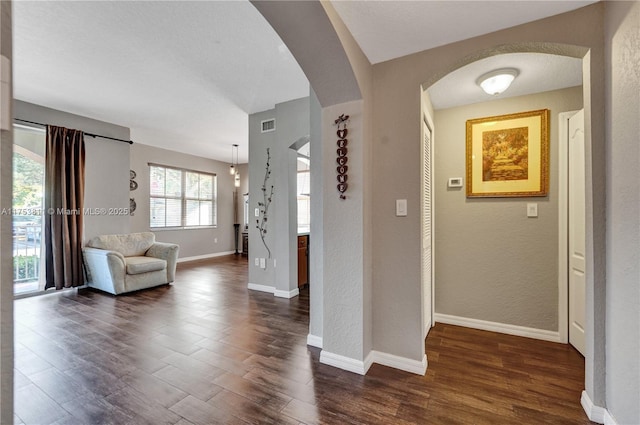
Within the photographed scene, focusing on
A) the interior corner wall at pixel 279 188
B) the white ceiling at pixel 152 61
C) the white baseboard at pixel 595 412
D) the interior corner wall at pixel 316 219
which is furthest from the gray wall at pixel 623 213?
the interior corner wall at pixel 279 188

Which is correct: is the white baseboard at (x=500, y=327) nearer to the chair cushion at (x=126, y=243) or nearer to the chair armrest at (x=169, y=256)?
the chair armrest at (x=169, y=256)

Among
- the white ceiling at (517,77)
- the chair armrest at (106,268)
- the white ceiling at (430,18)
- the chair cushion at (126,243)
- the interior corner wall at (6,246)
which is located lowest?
the chair armrest at (106,268)

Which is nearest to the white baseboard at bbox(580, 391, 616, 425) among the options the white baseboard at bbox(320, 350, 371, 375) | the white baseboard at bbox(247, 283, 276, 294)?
the white baseboard at bbox(320, 350, 371, 375)

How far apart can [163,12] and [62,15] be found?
0.81 meters

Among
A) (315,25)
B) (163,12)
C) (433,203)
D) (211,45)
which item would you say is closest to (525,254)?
(433,203)

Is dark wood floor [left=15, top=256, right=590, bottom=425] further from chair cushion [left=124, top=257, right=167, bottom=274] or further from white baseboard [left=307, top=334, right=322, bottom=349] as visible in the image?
chair cushion [left=124, top=257, right=167, bottom=274]

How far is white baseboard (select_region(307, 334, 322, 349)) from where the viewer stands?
2.43m

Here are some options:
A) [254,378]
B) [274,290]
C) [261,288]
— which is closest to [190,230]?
[261,288]

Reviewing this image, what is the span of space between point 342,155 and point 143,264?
373 cm

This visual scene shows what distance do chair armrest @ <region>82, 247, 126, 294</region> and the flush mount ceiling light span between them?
4.91 m

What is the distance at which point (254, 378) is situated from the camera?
1951 millimetres

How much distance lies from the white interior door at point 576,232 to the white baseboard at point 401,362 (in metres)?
1.44

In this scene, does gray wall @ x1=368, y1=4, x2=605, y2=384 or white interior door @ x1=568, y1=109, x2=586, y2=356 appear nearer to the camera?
gray wall @ x1=368, y1=4, x2=605, y2=384

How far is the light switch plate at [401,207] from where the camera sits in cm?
206
